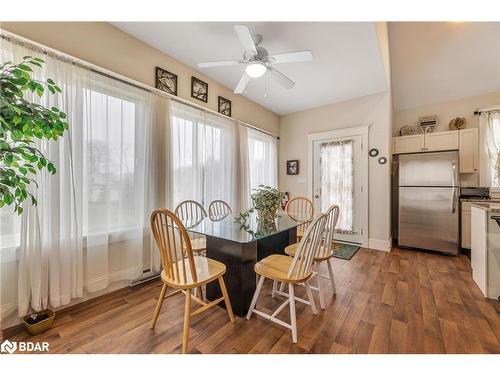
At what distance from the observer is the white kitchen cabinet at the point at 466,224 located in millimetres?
3429

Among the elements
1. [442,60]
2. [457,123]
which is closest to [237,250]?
[442,60]

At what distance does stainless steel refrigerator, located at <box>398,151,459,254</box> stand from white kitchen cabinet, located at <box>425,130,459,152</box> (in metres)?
0.55

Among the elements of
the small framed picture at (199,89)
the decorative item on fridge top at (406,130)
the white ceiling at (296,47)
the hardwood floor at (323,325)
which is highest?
the white ceiling at (296,47)

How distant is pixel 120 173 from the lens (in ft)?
7.13

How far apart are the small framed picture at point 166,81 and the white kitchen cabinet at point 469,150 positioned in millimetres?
4627

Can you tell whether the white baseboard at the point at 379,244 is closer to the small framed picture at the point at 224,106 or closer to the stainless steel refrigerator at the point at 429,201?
the stainless steel refrigerator at the point at 429,201

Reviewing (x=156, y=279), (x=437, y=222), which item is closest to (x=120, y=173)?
(x=156, y=279)

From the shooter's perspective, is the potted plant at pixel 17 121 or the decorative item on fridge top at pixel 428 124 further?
the decorative item on fridge top at pixel 428 124

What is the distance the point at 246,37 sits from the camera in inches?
70.2

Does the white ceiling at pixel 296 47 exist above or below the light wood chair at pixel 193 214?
above

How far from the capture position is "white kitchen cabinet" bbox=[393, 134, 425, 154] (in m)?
3.93

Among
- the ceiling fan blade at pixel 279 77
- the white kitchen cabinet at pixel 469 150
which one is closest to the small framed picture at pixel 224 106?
the ceiling fan blade at pixel 279 77
